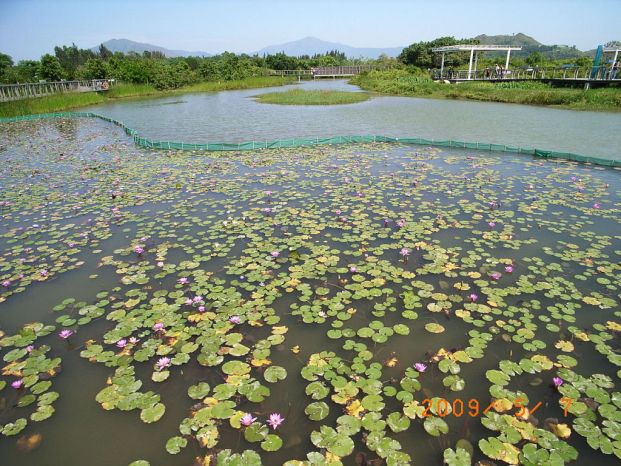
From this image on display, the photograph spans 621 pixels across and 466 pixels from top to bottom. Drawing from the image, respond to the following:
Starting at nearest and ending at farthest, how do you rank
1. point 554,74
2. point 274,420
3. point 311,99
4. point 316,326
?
point 274,420 < point 316,326 < point 311,99 < point 554,74

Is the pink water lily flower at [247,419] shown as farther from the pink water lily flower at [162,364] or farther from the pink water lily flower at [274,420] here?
the pink water lily flower at [162,364]

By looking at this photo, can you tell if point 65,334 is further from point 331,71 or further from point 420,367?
point 331,71

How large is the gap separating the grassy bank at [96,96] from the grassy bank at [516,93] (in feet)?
48.5

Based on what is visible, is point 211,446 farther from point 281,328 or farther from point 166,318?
point 166,318

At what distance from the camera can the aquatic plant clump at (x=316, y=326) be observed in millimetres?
2422

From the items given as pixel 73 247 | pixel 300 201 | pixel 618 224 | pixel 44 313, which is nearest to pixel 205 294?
pixel 44 313

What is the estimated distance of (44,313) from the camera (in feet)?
12.2

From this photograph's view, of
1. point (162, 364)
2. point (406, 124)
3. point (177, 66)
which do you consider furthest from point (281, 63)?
point (162, 364)

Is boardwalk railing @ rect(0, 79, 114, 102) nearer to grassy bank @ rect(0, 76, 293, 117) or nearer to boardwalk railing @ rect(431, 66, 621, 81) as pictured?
grassy bank @ rect(0, 76, 293, 117)

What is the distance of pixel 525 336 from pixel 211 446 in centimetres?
273

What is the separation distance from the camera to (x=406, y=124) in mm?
16141
